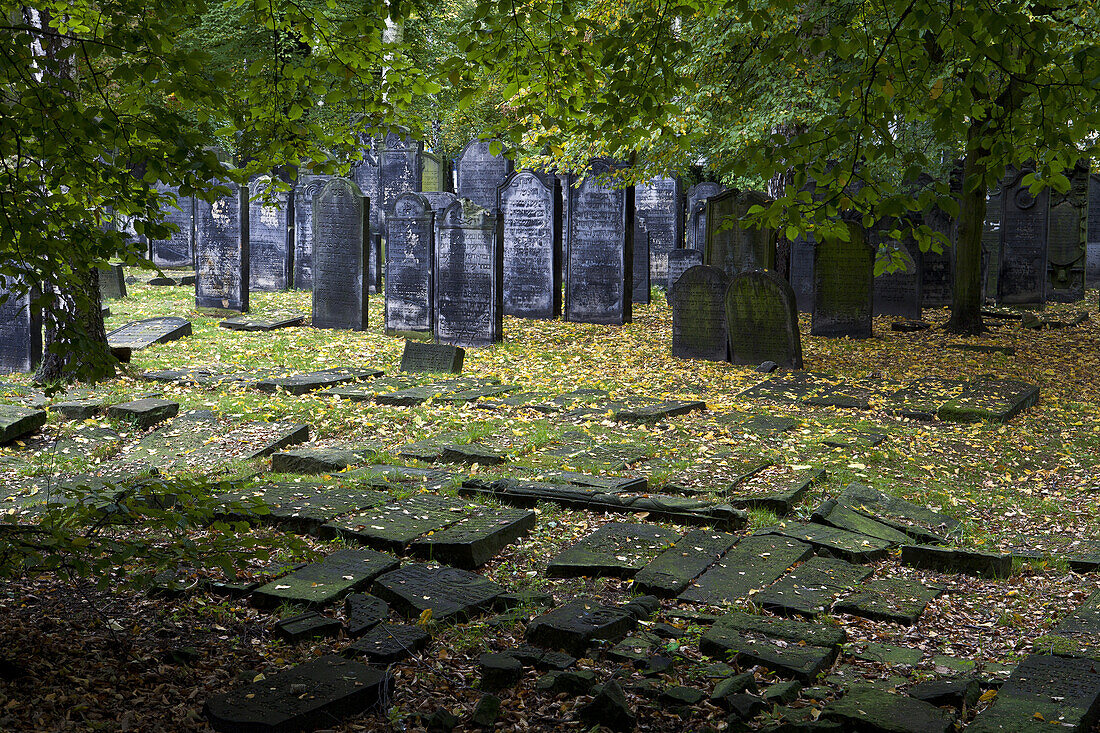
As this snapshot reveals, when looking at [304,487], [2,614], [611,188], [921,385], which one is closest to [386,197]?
[611,188]

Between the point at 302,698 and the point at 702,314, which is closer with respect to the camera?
the point at 302,698

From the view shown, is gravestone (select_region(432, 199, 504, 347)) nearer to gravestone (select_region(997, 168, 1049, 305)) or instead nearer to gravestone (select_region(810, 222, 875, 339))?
gravestone (select_region(810, 222, 875, 339))

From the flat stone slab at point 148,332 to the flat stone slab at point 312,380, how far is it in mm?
2971

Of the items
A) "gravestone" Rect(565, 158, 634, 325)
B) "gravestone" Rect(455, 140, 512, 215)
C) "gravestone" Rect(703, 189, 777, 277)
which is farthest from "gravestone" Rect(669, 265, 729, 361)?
"gravestone" Rect(455, 140, 512, 215)

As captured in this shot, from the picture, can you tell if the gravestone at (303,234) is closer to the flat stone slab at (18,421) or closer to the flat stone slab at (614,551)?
the flat stone slab at (18,421)

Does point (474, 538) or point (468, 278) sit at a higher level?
point (468, 278)

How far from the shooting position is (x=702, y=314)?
12.4 metres

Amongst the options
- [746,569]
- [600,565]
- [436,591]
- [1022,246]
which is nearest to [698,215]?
[1022,246]

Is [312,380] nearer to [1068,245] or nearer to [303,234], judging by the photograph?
[303,234]

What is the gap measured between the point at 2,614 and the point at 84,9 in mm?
3139

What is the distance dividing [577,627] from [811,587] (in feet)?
5.02

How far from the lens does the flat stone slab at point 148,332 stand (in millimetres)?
12326

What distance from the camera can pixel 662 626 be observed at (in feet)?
14.2

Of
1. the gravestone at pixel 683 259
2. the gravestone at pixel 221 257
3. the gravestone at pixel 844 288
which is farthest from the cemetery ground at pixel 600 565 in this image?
the gravestone at pixel 683 259
